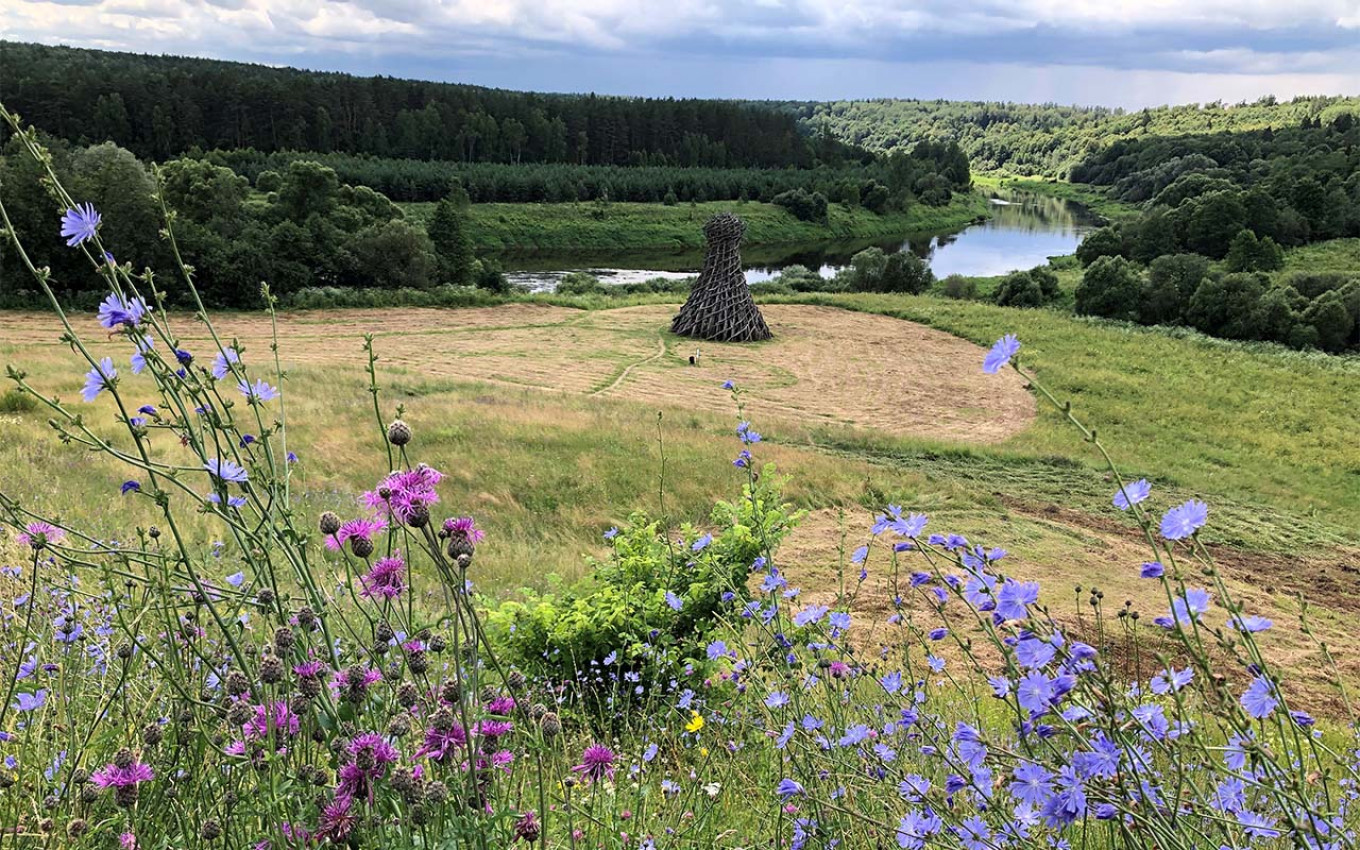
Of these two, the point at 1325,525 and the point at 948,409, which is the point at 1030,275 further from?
the point at 1325,525

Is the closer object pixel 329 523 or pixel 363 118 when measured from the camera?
pixel 329 523

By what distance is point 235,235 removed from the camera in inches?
1587

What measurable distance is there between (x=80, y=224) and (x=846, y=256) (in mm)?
72053

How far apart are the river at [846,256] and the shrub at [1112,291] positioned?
1806 cm

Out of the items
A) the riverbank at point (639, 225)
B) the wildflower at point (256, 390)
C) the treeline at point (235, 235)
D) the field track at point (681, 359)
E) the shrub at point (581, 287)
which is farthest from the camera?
the riverbank at point (639, 225)

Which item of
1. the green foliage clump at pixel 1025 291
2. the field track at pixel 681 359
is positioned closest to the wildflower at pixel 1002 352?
the field track at pixel 681 359

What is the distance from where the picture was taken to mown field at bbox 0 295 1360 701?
10.6 m

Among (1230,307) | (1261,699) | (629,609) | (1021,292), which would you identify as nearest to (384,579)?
(1261,699)

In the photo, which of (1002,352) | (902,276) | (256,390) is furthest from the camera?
(902,276)

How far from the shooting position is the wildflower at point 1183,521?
111cm

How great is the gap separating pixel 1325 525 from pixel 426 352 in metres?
23.3

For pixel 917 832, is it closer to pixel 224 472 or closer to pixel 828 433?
pixel 224 472

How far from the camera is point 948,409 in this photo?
22.6m

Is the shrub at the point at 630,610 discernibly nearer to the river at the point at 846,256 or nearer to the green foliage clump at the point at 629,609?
the green foliage clump at the point at 629,609
